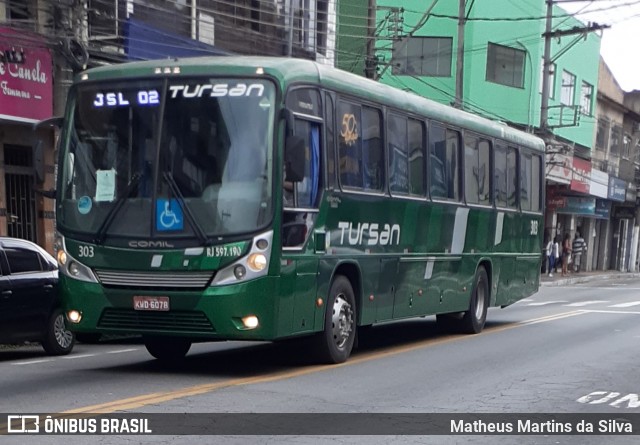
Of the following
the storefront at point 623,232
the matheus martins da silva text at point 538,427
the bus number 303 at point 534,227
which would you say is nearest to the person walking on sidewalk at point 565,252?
the storefront at point 623,232

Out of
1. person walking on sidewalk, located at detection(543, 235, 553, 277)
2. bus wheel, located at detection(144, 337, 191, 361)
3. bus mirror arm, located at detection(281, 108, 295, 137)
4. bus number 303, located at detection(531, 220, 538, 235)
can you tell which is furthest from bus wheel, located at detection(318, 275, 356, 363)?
person walking on sidewalk, located at detection(543, 235, 553, 277)

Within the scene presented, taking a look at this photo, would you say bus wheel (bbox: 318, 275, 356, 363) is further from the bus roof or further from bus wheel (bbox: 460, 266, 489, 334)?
bus wheel (bbox: 460, 266, 489, 334)

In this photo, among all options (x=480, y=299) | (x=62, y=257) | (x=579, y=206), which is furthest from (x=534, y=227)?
(x=579, y=206)

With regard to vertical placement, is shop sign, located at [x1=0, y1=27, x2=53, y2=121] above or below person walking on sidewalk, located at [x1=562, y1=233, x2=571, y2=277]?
above

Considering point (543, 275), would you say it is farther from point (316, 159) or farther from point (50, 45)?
point (316, 159)

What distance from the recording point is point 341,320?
11.9 m

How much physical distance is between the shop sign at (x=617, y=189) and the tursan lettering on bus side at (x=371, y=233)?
43.2 metres

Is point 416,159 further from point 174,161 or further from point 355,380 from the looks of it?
point 174,161

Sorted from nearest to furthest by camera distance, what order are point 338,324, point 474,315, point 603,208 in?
point 338,324 → point 474,315 → point 603,208

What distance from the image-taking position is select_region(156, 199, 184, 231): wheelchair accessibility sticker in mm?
10344

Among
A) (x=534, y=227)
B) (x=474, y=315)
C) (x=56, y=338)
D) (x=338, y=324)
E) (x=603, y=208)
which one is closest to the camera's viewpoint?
(x=338, y=324)

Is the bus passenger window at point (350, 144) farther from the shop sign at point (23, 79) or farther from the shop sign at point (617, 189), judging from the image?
the shop sign at point (617, 189)

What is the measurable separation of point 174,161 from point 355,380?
3038 millimetres

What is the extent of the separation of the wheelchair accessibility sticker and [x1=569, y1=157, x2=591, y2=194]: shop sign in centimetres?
3821
